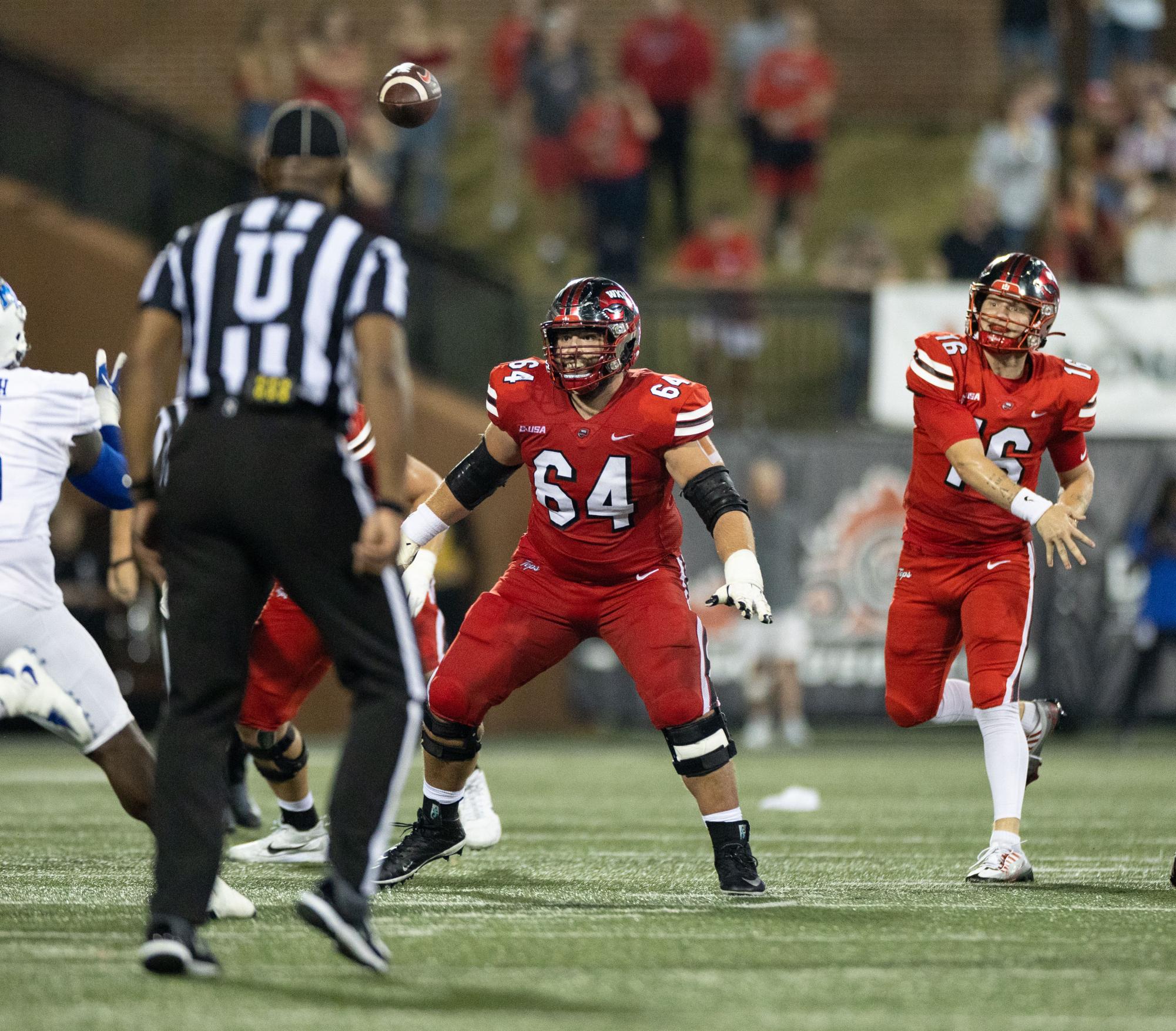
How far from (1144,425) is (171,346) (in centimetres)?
1111

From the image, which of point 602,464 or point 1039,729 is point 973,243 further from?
point 602,464

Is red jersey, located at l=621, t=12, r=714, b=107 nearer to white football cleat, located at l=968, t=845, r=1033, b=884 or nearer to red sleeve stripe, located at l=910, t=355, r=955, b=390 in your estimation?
red sleeve stripe, located at l=910, t=355, r=955, b=390

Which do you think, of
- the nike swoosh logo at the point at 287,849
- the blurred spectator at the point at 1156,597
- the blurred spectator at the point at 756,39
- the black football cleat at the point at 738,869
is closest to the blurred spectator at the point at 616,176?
the blurred spectator at the point at 756,39

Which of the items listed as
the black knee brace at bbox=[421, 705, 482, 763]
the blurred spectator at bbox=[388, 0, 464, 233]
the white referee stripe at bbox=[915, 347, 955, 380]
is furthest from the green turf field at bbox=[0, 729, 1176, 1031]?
the blurred spectator at bbox=[388, 0, 464, 233]

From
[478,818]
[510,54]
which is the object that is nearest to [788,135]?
[510,54]

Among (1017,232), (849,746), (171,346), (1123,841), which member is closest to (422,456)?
(849,746)

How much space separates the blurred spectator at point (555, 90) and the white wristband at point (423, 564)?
9536mm

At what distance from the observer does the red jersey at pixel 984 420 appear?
21.6 ft

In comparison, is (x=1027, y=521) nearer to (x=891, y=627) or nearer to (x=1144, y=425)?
(x=891, y=627)

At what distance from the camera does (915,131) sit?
19094mm

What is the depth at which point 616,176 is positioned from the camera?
1507cm

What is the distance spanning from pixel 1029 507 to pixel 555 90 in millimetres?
9924

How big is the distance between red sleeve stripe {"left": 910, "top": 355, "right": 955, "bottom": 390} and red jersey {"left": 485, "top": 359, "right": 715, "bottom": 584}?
95 cm

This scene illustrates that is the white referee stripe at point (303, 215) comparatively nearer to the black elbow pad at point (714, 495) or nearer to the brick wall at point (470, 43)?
the black elbow pad at point (714, 495)
